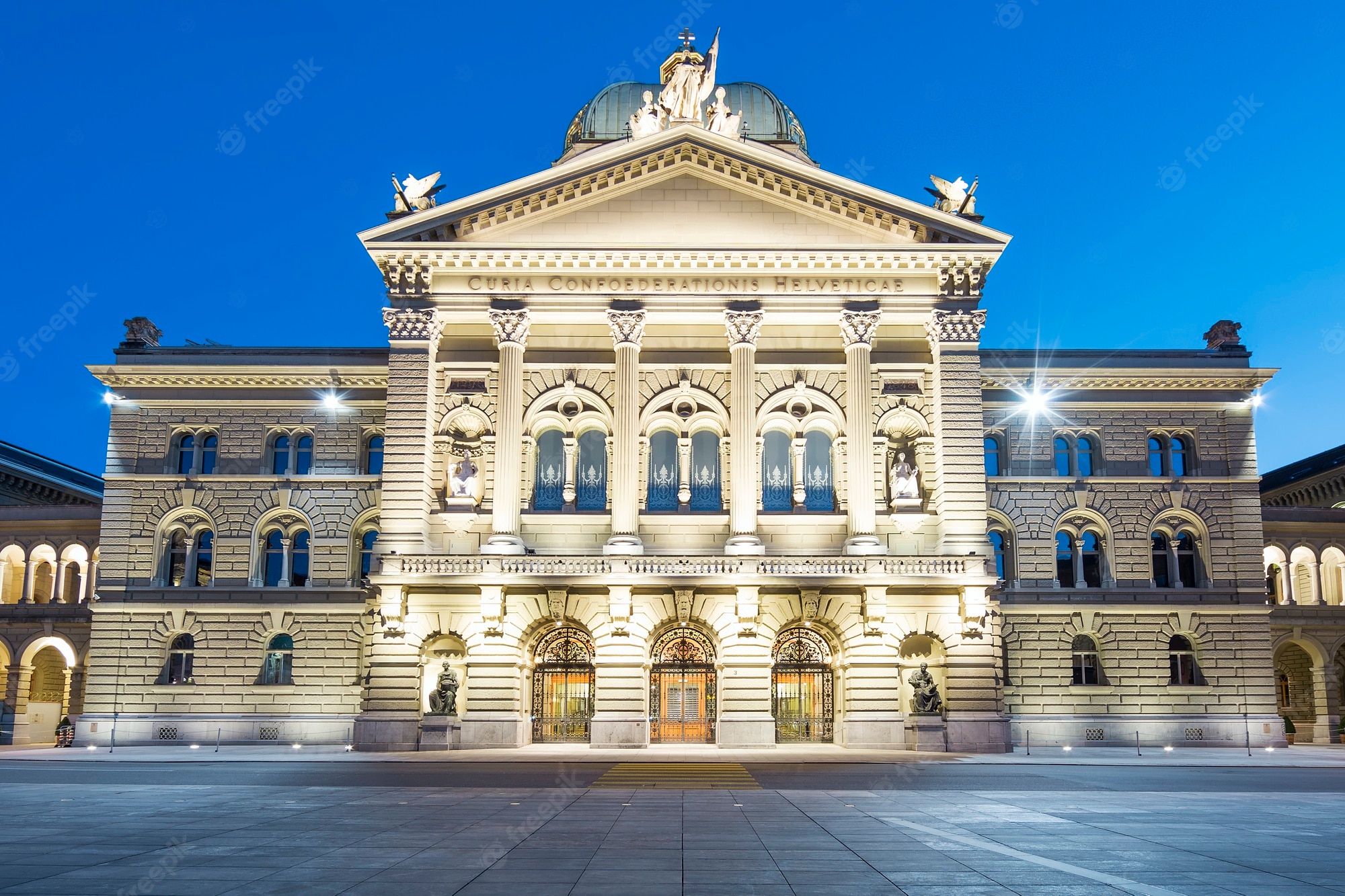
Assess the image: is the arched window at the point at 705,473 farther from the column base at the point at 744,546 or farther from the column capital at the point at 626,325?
the column capital at the point at 626,325

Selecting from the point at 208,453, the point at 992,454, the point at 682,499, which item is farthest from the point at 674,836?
the point at 208,453

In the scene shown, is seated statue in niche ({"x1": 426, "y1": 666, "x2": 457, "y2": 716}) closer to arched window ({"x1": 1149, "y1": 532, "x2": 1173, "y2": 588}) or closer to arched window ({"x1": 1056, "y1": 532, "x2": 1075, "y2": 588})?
arched window ({"x1": 1056, "y1": 532, "x2": 1075, "y2": 588})

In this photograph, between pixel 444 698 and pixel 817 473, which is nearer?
pixel 444 698

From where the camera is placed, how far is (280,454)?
50.5m

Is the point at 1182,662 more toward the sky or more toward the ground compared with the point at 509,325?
more toward the ground

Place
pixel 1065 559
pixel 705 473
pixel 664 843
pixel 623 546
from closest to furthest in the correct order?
1. pixel 664 843
2. pixel 623 546
3. pixel 705 473
4. pixel 1065 559

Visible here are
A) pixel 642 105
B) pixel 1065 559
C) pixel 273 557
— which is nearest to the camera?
pixel 273 557

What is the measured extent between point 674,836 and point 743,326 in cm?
3046

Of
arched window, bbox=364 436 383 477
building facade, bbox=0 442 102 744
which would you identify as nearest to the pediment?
arched window, bbox=364 436 383 477

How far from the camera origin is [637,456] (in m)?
44.6

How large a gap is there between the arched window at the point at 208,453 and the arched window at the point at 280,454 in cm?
240

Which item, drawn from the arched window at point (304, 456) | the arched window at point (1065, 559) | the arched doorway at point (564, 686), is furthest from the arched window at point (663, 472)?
the arched window at point (1065, 559)

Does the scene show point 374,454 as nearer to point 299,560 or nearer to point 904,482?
point 299,560

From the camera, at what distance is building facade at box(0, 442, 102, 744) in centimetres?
5272
